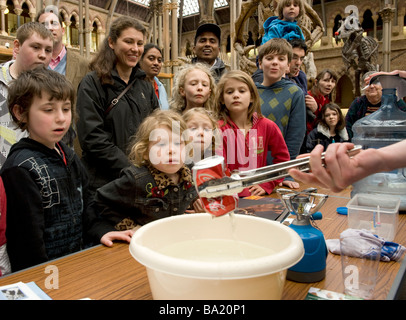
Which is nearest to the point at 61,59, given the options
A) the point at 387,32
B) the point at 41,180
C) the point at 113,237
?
the point at 41,180

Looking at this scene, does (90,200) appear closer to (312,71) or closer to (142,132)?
(142,132)

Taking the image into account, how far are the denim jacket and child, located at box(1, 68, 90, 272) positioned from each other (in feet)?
0.46

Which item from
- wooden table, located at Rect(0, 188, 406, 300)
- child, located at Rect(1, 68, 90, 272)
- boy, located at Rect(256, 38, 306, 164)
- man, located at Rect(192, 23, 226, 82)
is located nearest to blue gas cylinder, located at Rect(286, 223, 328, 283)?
wooden table, located at Rect(0, 188, 406, 300)

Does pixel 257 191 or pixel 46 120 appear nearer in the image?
pixel 46 120

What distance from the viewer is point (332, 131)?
4055mm

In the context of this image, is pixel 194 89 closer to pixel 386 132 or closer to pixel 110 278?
pixel 386 132

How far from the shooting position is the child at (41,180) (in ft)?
4.17

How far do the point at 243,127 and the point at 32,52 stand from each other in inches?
55.7

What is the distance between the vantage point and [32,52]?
7.20 feet

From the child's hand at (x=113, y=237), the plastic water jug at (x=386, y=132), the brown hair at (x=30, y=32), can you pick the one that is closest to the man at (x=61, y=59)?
the brown hair at (x=30, y=32)

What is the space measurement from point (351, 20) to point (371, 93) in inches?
313

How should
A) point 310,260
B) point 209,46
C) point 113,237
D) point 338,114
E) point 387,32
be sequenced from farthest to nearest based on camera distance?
point 387,32 < point 338,114 < point 209,46 < point 113,237 < point 310,260

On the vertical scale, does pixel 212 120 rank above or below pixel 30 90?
below
